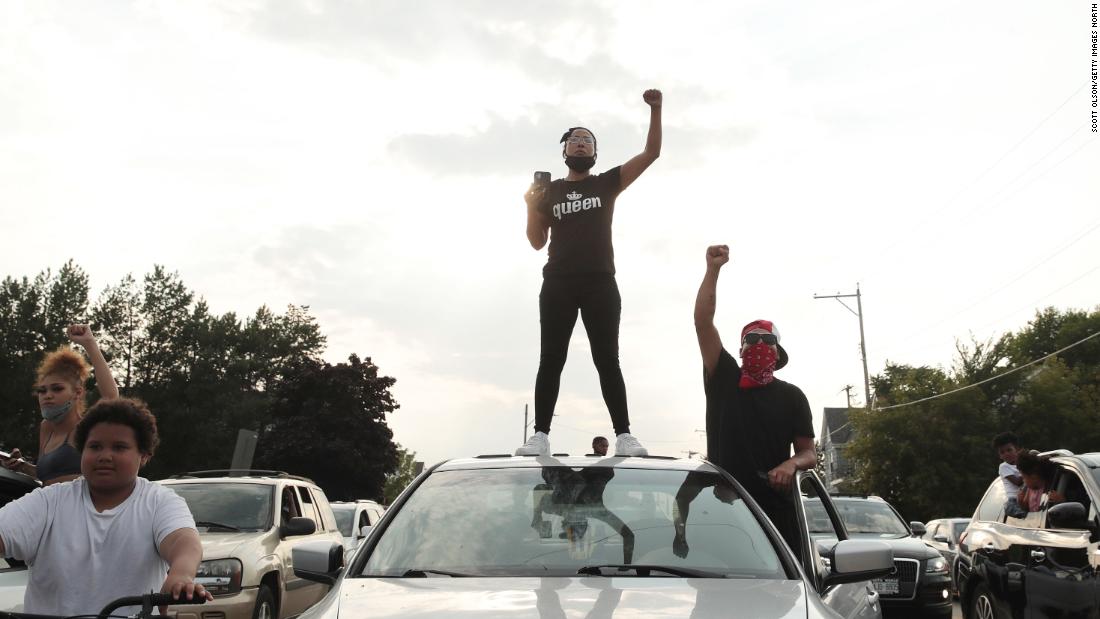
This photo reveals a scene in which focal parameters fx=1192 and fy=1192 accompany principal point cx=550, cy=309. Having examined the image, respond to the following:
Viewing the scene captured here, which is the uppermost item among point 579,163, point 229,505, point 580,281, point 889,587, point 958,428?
point 958,428

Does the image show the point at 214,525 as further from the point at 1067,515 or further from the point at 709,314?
the point at 1067,515

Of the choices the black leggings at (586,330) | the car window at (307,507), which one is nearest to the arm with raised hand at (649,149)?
the black leggings at (586,330)

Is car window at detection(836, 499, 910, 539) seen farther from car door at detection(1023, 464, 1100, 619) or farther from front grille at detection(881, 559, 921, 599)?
car door at detection(1023, 464, 1100, 619)

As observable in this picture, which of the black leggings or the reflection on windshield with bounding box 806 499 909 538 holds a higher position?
the black leggings

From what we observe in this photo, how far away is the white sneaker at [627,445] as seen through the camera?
232 inches

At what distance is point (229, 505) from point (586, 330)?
198 inches

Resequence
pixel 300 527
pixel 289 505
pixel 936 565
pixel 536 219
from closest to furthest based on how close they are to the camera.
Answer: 1. pixel 536 219
2. pixel 300 527
3. pixel 289 505
4. pixel 936 565

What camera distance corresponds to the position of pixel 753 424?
233 inches

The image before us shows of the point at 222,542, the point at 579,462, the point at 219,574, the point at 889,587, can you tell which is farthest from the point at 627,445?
the point at 889,587

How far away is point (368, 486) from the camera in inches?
2499

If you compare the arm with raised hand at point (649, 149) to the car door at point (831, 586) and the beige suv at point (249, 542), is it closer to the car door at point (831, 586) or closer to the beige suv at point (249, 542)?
the car door at point (831, 586)

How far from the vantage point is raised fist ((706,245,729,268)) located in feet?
20.3

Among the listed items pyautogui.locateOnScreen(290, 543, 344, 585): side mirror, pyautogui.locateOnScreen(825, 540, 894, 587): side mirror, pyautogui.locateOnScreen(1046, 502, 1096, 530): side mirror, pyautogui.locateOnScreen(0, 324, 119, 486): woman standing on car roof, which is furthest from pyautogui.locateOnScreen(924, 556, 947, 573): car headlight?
pyautogui.locateOnScreen(290, 543, 344, 585): side mirror

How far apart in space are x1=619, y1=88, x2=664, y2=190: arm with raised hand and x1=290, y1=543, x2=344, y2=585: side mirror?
11.1 ft
